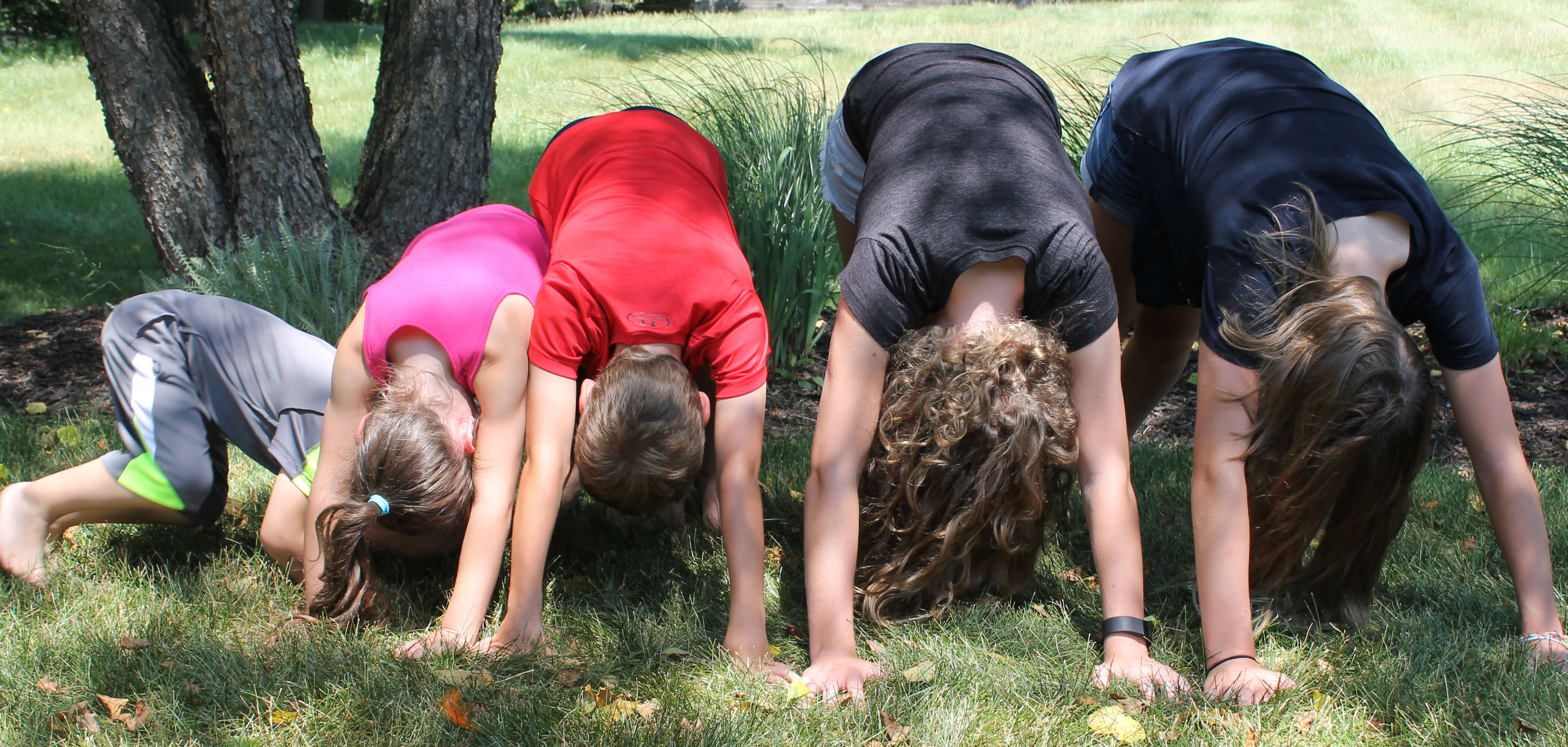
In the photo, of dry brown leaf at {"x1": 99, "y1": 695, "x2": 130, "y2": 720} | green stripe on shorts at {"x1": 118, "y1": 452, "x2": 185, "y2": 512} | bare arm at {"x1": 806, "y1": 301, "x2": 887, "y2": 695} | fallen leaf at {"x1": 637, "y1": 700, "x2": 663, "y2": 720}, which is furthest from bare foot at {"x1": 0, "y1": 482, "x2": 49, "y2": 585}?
bare arm at {"x1": 806, "y1": 301, "x2": 887, "y2": 695}

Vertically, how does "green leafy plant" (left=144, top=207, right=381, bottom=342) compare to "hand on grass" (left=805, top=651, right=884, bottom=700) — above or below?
above

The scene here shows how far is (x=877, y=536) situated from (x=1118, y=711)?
2.41 ft

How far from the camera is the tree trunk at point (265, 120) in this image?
4.45 m

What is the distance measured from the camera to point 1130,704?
8.16 feet

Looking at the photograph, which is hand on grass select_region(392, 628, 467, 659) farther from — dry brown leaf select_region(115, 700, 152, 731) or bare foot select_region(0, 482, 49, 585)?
bare foot select_region(0, 482, 49, 585)

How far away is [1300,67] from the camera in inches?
108

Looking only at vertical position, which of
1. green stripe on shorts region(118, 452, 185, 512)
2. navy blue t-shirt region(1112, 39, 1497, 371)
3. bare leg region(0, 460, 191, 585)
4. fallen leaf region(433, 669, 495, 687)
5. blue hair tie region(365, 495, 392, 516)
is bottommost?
fallen leaf region(433, 669, 495, 687)

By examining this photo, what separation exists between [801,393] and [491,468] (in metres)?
2.34

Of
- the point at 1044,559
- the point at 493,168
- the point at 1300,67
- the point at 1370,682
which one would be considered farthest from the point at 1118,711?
the point at 493,168

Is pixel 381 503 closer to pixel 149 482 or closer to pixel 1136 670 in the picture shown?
pixel 149 482

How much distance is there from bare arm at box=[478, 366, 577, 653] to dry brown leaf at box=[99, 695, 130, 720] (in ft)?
2.76

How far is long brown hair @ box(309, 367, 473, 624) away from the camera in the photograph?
2576 mm

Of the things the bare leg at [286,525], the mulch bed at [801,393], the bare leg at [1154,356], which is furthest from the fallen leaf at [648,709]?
the mulch bed at [801,393]

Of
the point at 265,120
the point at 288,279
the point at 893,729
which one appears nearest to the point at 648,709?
the point at 893,729
